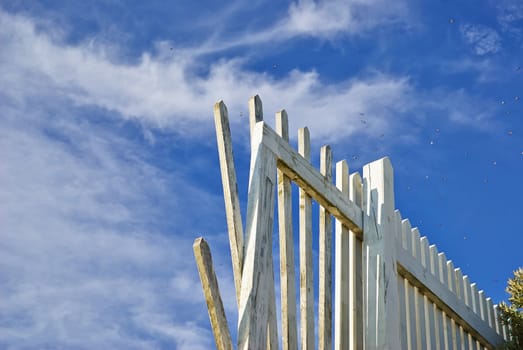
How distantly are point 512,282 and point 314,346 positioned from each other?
266cm

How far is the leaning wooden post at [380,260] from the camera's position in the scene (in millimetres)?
3943

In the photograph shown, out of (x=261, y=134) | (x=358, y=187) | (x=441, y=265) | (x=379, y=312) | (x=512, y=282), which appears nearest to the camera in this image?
(x=261, y=134)

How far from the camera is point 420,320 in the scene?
4723mm

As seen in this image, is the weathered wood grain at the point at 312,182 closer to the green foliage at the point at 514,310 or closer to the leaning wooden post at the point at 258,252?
the leaning wooden post at the point at 258,252

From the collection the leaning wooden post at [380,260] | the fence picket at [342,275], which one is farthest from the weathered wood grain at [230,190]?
the leaning wooden post at [380,260]

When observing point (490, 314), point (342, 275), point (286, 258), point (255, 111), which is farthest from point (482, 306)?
point (255, 111)

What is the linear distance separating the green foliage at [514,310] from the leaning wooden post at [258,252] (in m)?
2.90

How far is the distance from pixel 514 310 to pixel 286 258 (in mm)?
2883

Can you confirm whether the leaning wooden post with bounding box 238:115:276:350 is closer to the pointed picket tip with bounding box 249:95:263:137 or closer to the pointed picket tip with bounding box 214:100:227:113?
the pointed picket tip with bounding box 249:95:263:137

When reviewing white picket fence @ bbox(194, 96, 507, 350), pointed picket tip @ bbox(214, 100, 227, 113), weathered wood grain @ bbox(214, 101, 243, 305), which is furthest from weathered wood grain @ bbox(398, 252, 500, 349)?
pointed picket tip @ bbox(214, 100, 227, 113)

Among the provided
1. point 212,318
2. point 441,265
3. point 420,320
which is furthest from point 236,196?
point 441,265

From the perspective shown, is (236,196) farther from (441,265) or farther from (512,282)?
(512,282)

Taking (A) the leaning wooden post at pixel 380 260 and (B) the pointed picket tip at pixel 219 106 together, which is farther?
(A) the leaning wooden post at pixel 380 260

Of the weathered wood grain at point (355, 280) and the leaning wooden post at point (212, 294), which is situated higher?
the weathered wood grain at point (355, 280)
